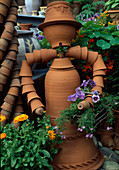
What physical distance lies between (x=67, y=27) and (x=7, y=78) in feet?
2.66

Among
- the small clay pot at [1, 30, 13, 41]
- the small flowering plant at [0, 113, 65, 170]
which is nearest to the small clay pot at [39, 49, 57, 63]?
the small clay pot at [1, 30, 13, 41]

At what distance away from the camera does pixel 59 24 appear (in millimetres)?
1985

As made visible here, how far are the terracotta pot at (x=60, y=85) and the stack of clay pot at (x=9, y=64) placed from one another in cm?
35

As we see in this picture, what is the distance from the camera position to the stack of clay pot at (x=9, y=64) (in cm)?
204

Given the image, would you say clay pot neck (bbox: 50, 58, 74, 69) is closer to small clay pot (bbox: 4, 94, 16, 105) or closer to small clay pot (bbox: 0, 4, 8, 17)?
small clay pot (bbox: 4, 94, 16, 105)

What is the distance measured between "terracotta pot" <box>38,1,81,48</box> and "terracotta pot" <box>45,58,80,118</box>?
22 cm

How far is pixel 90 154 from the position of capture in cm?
198

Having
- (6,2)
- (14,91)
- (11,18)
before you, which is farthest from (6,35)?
(14,91)

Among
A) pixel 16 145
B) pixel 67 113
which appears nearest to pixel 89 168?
pixel 67 113

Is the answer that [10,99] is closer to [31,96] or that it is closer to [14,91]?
[14,91]

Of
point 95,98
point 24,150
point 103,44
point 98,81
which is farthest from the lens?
point 103,44

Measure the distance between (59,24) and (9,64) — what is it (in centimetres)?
66

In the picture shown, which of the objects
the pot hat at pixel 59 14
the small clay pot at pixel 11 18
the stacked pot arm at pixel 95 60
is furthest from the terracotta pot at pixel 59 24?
the small clay pot at pixel 11 18

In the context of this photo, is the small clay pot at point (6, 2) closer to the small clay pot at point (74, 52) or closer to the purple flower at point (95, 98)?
the small clay pot at point (74, 52)
